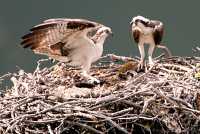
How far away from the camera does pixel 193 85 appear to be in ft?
44.5

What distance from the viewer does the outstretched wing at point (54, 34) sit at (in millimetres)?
13578

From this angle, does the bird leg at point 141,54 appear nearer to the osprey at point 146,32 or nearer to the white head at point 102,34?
the osprey at point 146,32

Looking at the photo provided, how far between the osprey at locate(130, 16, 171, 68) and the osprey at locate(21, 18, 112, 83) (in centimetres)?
28

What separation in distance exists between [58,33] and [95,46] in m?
0.51

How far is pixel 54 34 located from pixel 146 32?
0.95 m

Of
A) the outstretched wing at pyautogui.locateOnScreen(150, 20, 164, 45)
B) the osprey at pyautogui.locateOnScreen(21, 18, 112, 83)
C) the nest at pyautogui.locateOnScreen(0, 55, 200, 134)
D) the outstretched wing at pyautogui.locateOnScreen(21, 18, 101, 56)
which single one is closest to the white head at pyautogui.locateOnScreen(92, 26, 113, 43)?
the osprey at pyautogui.locateOnScreen(21, 18, 112, 83)

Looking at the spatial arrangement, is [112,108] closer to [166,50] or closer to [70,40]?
[70,40]

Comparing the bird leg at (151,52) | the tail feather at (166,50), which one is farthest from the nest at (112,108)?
the tail feather at (166,50)

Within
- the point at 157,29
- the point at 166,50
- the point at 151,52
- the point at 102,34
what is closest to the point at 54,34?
the point at 102,34

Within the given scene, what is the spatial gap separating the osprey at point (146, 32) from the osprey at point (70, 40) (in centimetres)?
28

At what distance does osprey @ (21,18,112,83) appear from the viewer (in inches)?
537

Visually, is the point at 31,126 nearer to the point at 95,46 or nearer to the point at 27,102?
the point at 27,102

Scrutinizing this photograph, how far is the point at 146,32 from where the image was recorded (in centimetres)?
1429

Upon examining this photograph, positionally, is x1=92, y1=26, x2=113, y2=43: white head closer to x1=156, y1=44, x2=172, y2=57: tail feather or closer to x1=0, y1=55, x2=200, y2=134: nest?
x1=0, y1=55, x2=200, y2=134: nest
